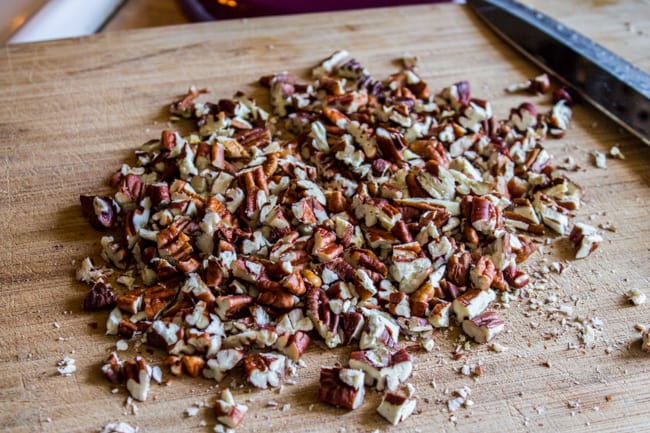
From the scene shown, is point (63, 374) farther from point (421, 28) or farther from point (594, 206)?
point (421, 28)

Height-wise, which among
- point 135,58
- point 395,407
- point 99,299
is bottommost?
A: point 395,407

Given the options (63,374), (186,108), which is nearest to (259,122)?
(186,108)

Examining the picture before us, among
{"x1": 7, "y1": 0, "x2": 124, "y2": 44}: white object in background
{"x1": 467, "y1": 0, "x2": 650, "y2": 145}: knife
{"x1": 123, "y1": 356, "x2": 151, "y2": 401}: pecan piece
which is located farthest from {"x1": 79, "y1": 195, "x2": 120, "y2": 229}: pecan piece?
{"x1": 467, "y1": 0, "x2": 650, "y2": 145}: knife

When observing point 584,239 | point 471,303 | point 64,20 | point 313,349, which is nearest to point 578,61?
point 584,239

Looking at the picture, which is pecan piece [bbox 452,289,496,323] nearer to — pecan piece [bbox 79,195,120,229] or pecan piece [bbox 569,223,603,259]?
pecan piece [bbox 569,223,603,259]

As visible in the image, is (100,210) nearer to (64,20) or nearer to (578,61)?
(64,20)

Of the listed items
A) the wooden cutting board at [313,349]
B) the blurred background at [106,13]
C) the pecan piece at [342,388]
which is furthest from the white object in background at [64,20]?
the pecan piece at [342,388]

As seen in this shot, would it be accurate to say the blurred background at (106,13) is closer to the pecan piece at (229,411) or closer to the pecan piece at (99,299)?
the pecan piece at (99,299)
